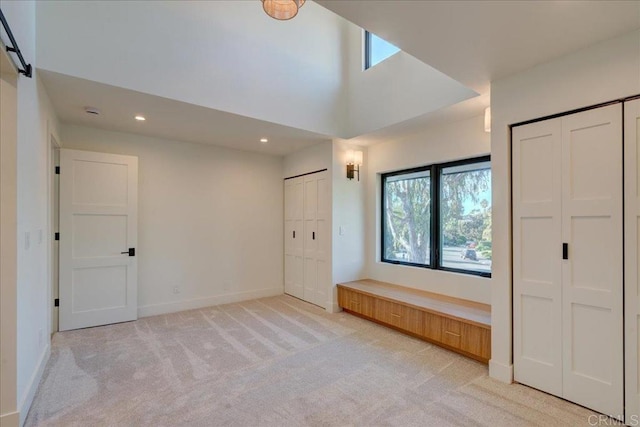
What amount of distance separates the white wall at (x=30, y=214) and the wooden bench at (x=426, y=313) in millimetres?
3189

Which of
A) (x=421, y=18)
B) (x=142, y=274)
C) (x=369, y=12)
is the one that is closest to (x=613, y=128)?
(x=421, y=18)

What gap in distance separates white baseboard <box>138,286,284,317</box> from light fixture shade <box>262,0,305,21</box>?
3869 millimetres

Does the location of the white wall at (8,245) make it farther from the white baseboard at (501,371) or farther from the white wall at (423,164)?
the white wall at (423,164)

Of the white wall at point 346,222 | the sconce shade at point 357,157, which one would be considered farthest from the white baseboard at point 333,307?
the sconce shade at point 357,157

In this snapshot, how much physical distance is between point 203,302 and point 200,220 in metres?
1.24

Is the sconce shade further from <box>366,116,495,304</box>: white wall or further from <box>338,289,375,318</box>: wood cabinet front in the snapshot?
<box>338,289,375,318</box>: wood cabinet front

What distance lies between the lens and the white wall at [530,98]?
78.3 inches

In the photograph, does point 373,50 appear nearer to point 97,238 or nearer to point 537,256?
point 537,256

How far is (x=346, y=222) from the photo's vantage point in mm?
4574

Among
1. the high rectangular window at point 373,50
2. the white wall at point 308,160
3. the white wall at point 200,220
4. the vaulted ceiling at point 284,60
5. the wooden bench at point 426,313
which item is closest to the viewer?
the vaulted ceiling at point 284,60

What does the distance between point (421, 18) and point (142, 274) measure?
4349 millimetres

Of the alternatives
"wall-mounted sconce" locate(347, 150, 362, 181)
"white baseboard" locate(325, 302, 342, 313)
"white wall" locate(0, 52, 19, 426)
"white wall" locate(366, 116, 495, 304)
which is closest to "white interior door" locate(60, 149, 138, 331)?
"white wall" locate(0, 52, 19, 426)

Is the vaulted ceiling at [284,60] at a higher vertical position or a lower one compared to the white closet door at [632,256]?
higher

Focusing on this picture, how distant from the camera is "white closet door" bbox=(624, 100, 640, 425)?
1931 millimetres
